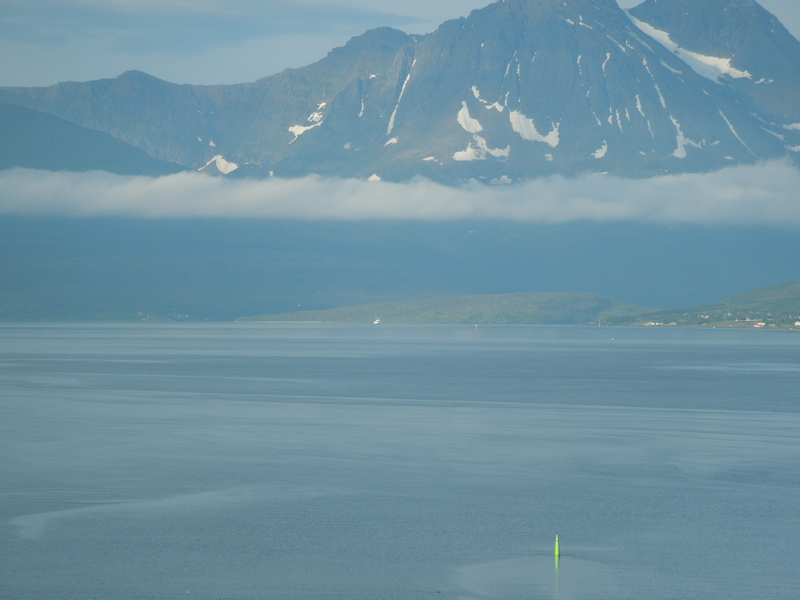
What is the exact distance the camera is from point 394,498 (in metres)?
47.8

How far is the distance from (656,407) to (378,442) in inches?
1535

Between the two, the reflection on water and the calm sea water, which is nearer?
the reflection on water

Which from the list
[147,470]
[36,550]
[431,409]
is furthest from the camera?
[431,409]

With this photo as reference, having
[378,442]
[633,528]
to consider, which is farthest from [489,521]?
A: [378,442]

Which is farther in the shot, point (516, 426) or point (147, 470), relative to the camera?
point (516, 426)

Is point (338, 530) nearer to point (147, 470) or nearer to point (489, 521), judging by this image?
point (489, 521)

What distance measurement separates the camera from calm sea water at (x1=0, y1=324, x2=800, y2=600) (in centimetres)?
3478

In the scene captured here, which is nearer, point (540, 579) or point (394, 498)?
point (540, 579)

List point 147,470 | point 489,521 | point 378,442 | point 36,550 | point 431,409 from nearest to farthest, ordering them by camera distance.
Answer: point 36,550, point 489,521, point 147,470, point 378,442, point 431,409

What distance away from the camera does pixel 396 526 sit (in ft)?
139

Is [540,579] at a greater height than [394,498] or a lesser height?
greater

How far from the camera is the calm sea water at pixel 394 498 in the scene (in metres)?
34.8

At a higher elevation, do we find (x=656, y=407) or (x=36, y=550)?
(x=36, y=550)

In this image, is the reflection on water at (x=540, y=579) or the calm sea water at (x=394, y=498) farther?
the calm sea water at (x=394, y=498)
